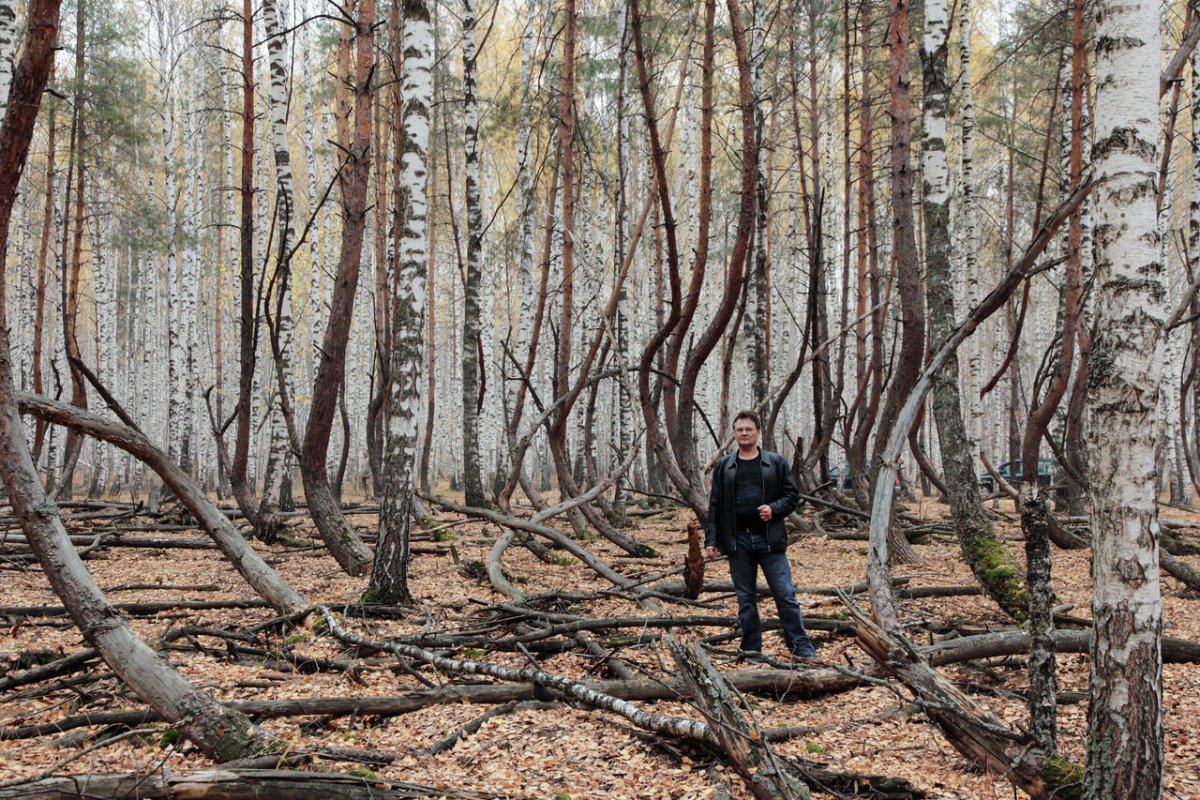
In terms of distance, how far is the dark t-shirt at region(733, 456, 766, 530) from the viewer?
570 cm

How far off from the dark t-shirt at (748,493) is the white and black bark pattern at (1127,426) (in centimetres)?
273

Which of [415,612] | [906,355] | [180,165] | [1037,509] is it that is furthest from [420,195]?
[180,165]

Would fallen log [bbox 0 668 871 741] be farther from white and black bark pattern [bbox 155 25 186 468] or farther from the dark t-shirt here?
white and black bark pattern [bbox 155 25 186 468]

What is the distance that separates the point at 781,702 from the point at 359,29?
705 cm

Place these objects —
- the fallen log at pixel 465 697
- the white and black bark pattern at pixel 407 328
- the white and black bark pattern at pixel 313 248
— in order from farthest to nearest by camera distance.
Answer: the white and black bark pattern at pixel 313 248
the white and black bark pattern at pixel 407 328
the fallen log at pixel 465 697

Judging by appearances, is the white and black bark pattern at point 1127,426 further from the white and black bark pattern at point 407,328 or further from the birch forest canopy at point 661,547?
the white and black bark pattern at point 407,328

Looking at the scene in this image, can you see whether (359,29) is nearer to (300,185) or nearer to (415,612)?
(415,612)

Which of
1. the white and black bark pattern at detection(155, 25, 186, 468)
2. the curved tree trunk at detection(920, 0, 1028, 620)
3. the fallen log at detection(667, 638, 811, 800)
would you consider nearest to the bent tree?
the fallen log at detection(667, 638, 811, 800)

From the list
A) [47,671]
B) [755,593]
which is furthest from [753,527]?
[47,671]

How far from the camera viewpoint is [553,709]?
4590mm

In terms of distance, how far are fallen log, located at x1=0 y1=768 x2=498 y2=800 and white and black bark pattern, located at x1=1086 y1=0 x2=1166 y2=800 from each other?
241 centimetres

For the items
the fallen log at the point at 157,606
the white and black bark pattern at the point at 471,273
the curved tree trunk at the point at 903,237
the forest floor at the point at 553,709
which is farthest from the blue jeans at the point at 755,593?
the white and black bark pattern at the point at 471,273

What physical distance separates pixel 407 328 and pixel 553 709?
366 cm

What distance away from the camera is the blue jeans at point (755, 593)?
217 inches
